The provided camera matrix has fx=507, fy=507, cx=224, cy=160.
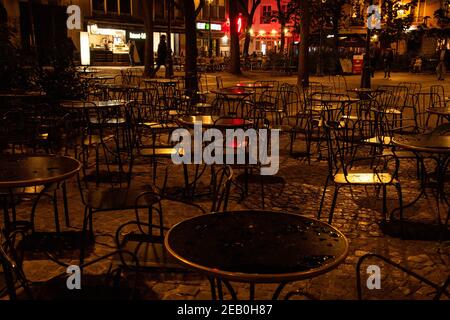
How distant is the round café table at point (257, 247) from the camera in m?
2.18

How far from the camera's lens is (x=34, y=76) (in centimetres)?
1025

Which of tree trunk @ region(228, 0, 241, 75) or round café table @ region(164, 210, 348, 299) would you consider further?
tree trunk @ region(228, 0, 241, 75)

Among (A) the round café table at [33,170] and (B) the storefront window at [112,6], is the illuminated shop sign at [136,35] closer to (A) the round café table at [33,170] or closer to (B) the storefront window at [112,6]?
(B) the storefront window at [112,6]

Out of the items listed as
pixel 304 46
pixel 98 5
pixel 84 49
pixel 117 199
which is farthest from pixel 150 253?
pixel 98 5

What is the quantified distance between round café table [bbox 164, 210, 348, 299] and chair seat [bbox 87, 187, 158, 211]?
4.23ft

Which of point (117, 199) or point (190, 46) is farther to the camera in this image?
point (190, 46)

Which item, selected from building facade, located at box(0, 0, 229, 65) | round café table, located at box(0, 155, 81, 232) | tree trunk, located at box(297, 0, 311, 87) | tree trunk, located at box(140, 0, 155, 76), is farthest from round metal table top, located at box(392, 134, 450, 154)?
building facade, located at box(0, 0, 229, 65)

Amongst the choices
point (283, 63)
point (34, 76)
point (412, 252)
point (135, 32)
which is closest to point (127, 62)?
point (135, 32)

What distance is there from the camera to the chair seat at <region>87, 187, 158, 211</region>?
3.96m

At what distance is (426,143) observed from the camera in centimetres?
509

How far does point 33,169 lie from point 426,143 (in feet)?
12.1

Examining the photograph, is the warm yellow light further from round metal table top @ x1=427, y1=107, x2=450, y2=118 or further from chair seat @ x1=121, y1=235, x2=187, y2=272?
chair seat @ x1=121, y1=235, x2=187, y2=272

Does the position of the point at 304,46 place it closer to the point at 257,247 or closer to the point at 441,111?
the point at 441,111

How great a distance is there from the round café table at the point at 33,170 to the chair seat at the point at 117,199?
327 millimetres
